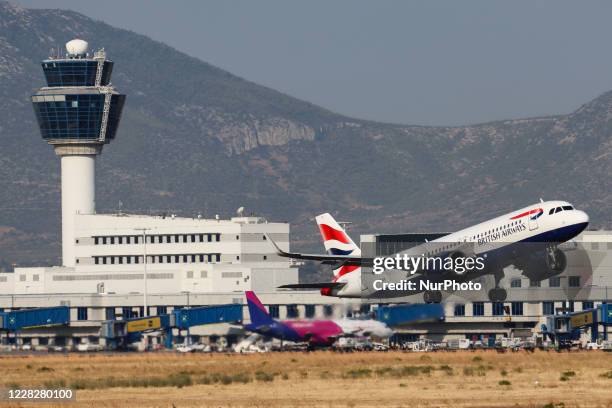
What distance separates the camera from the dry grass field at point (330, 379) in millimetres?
98375

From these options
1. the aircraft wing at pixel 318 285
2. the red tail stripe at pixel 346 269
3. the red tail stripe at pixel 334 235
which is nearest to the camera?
the aircraft wing at pixel 318 285

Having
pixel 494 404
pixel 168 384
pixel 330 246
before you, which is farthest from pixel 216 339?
pixel 494 404

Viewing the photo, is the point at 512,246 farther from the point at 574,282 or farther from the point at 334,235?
the point at 574,282

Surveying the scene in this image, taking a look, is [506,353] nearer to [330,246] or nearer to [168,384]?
[330,246]

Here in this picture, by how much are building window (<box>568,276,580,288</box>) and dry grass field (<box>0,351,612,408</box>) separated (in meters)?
38.3

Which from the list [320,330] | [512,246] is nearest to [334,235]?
[320,330]

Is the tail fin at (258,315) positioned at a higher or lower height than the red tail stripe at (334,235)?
lower

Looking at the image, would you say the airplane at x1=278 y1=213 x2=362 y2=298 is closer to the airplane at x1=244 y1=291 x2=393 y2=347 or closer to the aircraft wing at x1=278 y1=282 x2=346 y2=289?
the aircraft wing at x1=278 y1=282 x2=346 y2=289

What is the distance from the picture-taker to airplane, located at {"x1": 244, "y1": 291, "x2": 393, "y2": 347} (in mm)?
146125

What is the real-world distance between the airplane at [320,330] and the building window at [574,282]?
48576mm

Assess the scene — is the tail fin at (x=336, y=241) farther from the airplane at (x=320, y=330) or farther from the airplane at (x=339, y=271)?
the airplane at (x=320, y=330)

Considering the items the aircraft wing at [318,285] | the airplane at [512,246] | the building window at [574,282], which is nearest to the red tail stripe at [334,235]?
the aircraft wing at [318,285]

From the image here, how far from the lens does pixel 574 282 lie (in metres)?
194

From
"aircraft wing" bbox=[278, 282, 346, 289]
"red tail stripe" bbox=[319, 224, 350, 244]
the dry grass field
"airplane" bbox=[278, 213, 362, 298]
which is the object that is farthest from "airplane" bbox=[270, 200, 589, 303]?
"red tail stripe" bbox=[319, 224, 350, 244]
